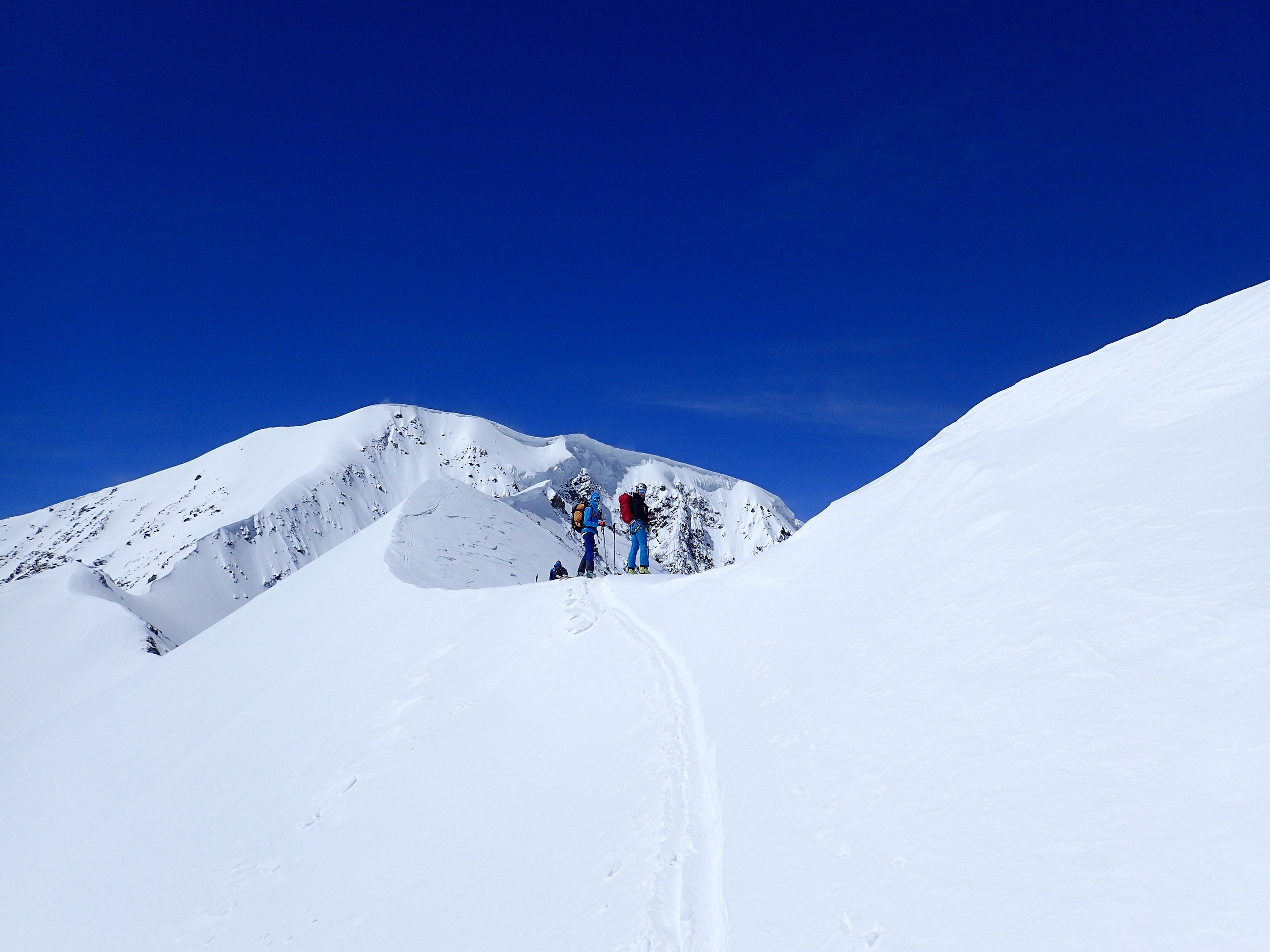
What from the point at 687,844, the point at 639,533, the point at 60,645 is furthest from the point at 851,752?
the point at 60,645

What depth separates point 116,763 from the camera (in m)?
15.9

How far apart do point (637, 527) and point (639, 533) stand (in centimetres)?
22

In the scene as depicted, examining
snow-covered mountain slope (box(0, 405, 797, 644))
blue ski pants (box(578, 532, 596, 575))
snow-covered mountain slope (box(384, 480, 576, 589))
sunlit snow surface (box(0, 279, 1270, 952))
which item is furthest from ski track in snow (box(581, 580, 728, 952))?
snow-covered mountain slope (box(0, 405, 797, 644))

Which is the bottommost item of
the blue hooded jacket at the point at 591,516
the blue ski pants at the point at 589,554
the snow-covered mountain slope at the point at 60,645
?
the snow-covered mountain slope at the point at 60,645

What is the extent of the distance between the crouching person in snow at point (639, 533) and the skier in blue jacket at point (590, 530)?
1043mm

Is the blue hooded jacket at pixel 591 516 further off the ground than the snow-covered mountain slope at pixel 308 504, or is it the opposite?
the snow-covered mountain slope at pixel 308 504

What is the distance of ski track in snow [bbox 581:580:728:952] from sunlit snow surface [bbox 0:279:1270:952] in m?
0.03

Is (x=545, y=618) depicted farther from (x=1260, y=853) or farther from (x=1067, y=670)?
(x=1260, y=853)

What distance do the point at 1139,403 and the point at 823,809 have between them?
625cm

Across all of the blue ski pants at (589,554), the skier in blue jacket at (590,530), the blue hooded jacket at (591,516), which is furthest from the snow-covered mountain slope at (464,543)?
the blue hooded jacket at (591,516)

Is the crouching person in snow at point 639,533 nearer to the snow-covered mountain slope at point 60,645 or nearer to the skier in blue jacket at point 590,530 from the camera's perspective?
the skier in blue jacket at point 590,530

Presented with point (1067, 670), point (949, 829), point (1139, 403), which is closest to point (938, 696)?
point (1067, 670)

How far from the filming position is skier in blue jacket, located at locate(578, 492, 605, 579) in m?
17.2

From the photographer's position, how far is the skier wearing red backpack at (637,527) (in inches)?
643
